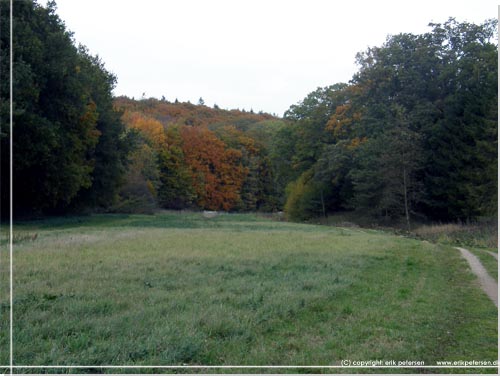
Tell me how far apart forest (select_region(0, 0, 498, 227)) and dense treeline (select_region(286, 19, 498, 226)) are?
10cm

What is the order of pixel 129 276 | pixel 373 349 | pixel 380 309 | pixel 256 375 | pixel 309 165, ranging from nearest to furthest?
pixel 256 375, pixel 373 349, pixel 380 309, pixel 129 276, pixel 309 165

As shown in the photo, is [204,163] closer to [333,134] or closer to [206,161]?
[206,161]

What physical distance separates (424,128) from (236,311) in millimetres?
35140

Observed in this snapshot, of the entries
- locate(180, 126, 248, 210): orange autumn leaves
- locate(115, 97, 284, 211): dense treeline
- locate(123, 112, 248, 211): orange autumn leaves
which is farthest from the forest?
locate(180, 126, 248, 210): orange autumn leaves

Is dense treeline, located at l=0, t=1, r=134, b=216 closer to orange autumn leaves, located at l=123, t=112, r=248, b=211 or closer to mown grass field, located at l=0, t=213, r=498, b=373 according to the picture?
mown grass field, located at l=0, t=213, r=498, b=373

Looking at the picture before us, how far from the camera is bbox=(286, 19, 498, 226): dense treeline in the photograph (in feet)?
115

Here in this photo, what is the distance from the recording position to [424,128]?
131 ft

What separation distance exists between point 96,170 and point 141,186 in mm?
18761

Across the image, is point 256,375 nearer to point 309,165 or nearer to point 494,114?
point 494,114

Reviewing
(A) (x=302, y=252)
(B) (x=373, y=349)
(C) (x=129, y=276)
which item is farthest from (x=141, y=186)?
Result: (B) (x=373, y=349)

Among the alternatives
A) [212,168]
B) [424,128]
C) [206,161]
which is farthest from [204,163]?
[424,128]

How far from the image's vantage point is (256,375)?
18.0 feet

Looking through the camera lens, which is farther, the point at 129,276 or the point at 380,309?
the point at 129,276

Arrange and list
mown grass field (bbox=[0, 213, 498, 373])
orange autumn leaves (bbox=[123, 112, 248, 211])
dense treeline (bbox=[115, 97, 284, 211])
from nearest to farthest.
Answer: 1. mown grass field (bbox=[0, 213, 498, 373])
2. dense treeline (bbox=[115, 97, 284, 211])
3. orange autumn leaves (bbox=[123, 112, 248, 211])
